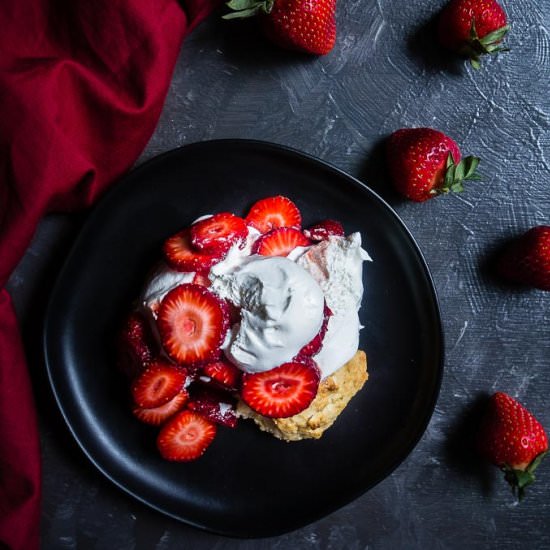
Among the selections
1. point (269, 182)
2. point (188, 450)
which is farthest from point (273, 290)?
point (188, 450)

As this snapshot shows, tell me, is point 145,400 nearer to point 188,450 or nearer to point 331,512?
point 188,450

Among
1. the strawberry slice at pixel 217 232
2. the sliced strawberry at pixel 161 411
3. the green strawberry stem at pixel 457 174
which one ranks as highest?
the green strawberry stem at pixel 457 174

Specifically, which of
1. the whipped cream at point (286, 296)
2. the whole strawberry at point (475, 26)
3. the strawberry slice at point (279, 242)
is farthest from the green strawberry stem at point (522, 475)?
the whole strawberry at point (475, 26)

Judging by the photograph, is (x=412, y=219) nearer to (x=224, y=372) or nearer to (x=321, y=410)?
(x=321, y=410)

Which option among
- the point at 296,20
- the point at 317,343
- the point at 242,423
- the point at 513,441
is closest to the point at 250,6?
the point at 296,20

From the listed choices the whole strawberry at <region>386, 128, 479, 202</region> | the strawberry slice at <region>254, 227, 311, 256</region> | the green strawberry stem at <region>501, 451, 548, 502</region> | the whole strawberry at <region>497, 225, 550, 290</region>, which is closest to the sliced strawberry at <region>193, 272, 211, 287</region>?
the strawberry slice at <region>254, 227, 311, 256</region>

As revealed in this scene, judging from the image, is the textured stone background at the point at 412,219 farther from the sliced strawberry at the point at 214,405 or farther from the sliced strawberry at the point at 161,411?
the sliced strawberry at the point at 214,405
